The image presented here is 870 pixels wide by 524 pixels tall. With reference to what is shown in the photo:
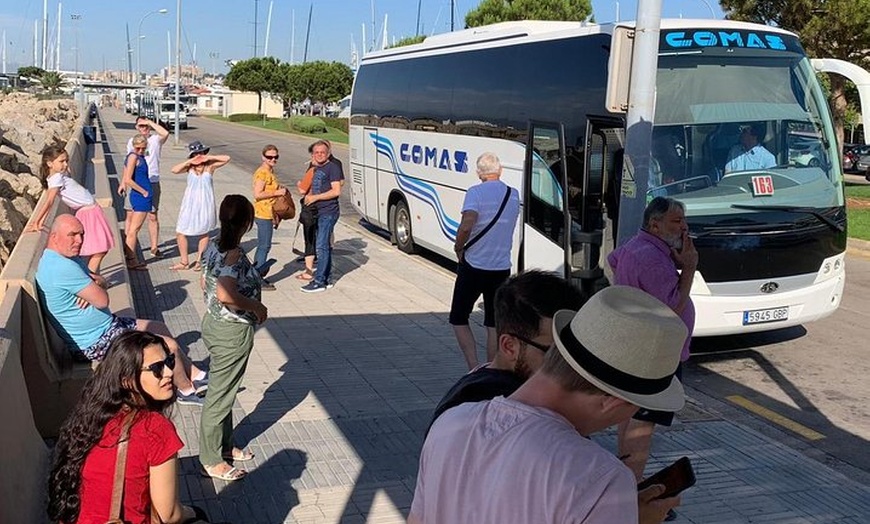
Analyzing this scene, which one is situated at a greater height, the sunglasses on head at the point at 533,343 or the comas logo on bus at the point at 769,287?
the sunglasses on head at the point at 533,343

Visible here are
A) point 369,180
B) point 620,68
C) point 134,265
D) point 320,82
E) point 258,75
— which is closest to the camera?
point 620,68

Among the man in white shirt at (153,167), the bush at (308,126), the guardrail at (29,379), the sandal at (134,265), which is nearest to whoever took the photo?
the guardrail at (29,379)

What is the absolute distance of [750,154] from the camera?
8.32 meters

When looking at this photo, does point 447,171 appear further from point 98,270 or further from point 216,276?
point 216,276

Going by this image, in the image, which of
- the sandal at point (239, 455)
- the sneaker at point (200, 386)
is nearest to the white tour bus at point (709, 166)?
the sneaker at point (200, 386)

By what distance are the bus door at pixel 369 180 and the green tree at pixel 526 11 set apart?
21585 millimetres

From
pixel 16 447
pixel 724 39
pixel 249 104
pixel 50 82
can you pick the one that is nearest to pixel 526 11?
pixel 724 39

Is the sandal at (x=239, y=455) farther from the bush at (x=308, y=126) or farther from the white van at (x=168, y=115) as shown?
the white van at (x=168, y=115)

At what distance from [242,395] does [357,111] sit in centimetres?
1050

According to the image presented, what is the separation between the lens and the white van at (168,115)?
57031 mm

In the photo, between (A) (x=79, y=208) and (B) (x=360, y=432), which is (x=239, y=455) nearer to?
(B) (x=360, y=432)

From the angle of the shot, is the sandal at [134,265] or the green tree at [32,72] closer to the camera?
the sandal at [134,265]

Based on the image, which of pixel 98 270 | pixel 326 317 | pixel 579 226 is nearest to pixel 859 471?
pixel 579 226

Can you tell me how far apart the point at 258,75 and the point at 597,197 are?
8013cm
